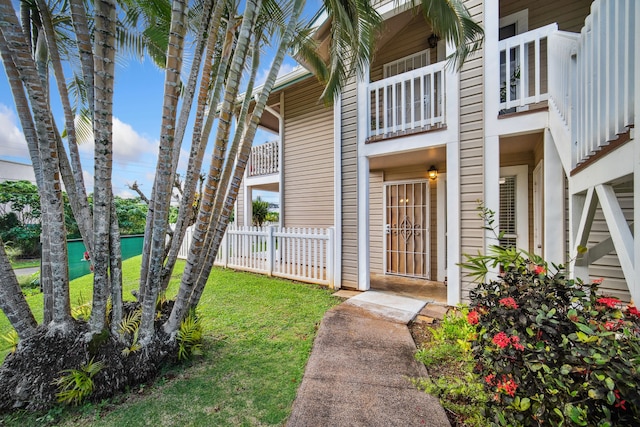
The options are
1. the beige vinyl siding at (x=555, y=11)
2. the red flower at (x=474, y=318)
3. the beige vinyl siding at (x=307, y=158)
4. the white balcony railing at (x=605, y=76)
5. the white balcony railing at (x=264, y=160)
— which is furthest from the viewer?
the white balcony railing at (x=264, y=160)

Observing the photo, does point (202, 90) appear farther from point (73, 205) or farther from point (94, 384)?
point (94, 384)

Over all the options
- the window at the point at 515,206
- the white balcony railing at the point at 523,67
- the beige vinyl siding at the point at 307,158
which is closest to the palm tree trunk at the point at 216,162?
the white balcony railing at the point at 523,67

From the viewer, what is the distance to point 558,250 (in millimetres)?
3314

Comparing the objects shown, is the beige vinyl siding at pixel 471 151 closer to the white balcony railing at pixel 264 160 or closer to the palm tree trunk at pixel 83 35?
the palm tree trunk at pixel 83 35

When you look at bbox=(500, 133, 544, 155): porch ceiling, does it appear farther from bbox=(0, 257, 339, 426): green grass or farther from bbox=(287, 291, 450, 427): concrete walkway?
bbox=(0, 257, 339, 426): green grass

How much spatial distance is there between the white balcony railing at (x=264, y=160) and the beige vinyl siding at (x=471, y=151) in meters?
5.65

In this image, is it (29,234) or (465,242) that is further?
(29,234)

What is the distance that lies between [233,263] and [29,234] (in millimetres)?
11025

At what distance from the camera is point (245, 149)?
2852 mm

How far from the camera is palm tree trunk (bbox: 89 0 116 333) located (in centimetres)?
216

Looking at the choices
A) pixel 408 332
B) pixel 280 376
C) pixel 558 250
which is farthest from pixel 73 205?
pixel 558 250

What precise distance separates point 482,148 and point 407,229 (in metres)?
2.80

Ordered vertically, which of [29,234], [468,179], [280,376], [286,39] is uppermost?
[286,39]

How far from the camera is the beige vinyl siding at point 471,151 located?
4090 millimetres
